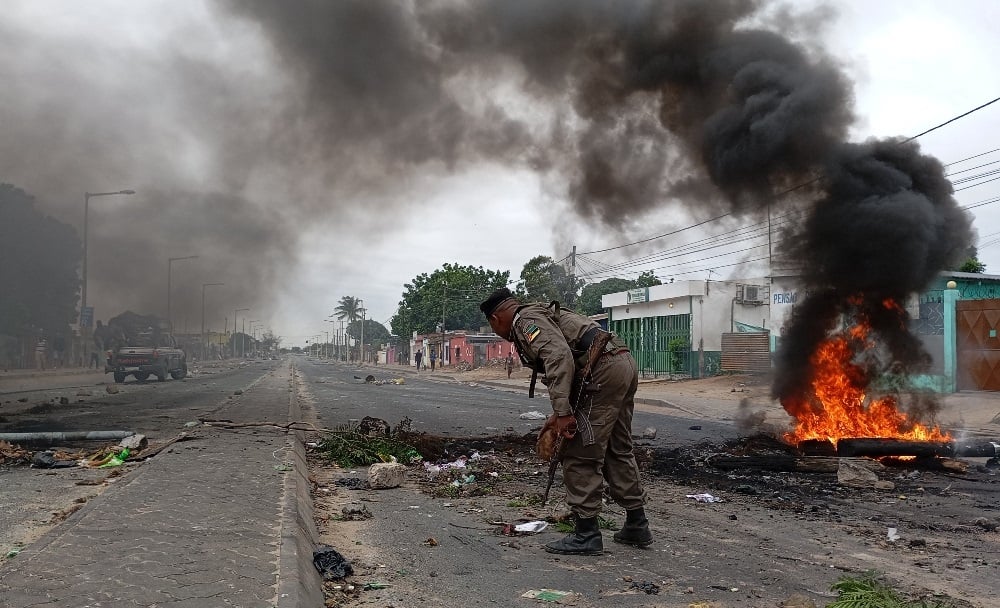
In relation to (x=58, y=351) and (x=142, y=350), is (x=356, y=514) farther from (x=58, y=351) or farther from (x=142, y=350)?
(x=58, y=351)

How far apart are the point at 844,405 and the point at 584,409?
219 inches

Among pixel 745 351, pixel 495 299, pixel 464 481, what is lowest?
pixel 464 481

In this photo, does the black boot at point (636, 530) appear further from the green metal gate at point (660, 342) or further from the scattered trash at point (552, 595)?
the green metal gate at point (660, 342)

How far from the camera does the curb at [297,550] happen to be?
2814 millimetres

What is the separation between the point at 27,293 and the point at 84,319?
23.9 ft

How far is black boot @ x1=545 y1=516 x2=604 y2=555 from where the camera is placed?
379 cm

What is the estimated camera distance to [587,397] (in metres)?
3.95

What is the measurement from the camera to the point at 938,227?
8.39m

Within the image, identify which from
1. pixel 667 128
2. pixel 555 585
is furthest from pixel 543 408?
pixel 555 585

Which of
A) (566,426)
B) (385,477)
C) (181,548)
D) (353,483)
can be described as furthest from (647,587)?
(353,483)

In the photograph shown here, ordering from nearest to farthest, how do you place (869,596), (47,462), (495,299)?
(869,596), (495,299), (47,462)

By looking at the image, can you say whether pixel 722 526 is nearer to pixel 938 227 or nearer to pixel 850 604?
pixel 850 604

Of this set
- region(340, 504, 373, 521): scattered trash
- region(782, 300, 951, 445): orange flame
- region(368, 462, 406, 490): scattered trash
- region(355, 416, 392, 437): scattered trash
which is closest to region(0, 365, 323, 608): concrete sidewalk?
region(340, 504, 373, 521): scattered trash

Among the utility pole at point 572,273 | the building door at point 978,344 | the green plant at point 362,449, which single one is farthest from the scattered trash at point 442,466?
the utility pole at point 572,273
